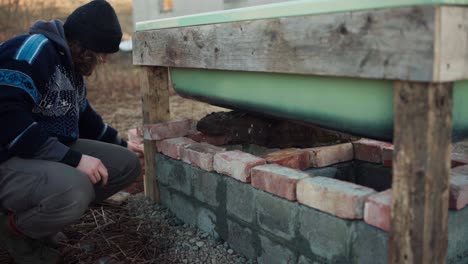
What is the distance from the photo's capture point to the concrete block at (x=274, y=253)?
6.48 ft

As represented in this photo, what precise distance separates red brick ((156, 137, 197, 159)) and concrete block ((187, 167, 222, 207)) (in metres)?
0.15

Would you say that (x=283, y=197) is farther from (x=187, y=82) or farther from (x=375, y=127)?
(x=187, y=82)

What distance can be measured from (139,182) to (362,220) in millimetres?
2101

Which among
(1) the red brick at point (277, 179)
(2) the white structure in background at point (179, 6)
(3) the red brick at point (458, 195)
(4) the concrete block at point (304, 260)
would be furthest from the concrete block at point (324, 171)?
(2) the white structure in background at point (179, 6)

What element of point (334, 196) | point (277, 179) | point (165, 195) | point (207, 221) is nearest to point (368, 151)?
point (277, 179)

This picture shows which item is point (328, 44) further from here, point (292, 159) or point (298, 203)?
point (292, 159)

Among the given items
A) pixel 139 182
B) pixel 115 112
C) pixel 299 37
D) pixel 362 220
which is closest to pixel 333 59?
pixel 299 37

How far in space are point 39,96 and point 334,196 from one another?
1321mm

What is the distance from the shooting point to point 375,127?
5.46 ft

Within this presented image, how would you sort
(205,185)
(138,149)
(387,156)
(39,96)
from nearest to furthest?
(39,96) < (387,156) < (205,185) < (138,149)

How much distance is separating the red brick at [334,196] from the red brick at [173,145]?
0.99 m

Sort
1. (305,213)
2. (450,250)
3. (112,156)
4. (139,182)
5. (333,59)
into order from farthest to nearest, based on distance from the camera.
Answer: (139,182)
(112,156)
(305,213)
(450,250)
(333,59)

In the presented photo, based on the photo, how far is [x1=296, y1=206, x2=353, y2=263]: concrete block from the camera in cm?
171

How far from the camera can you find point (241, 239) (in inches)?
88.7
